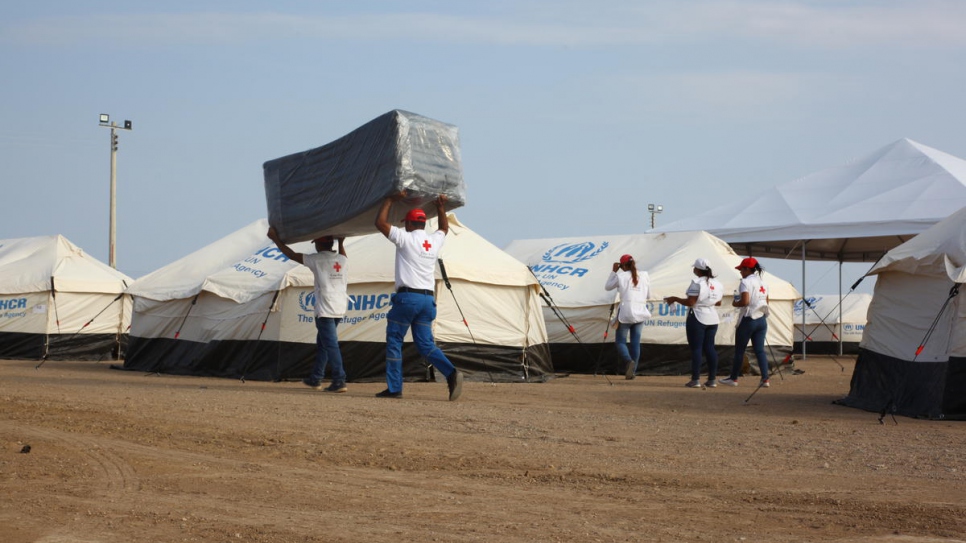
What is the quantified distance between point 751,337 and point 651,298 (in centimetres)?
279

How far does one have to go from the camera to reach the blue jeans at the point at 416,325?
9.06m

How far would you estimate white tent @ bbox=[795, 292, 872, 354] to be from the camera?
87.2 ft

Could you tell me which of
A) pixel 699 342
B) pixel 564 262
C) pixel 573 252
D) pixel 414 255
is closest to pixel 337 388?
pixel 414 255

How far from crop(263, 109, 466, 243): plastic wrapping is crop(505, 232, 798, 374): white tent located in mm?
5125

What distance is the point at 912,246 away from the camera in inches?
376

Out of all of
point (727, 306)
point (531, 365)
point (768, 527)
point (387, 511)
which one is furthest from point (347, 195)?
point (727, 306)

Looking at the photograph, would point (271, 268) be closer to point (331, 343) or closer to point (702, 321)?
point (331, 343)

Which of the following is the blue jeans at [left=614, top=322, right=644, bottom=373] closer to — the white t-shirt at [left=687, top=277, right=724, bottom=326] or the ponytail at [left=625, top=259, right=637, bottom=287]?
the ponytail at [left=625, top=259, right=637, bottom=287]

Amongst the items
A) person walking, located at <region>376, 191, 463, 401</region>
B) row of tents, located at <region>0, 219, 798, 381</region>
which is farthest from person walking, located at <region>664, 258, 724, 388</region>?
person walking, located at <region>376, 191, 463, 401</region>

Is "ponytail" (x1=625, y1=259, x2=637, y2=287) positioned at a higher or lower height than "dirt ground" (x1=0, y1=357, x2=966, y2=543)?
higher

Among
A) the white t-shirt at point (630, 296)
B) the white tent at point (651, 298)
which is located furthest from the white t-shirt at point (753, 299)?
the white tent at point (651, 298)

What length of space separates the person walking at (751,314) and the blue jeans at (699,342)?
0.30 metres

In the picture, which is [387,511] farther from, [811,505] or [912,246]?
[912,246]

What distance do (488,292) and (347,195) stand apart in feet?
11.9
